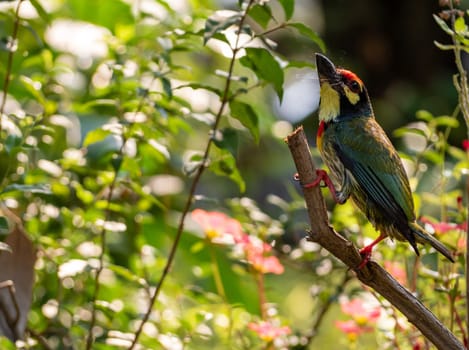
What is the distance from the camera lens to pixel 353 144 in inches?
73.5

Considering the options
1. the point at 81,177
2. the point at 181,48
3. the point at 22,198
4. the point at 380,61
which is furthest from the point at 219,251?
the point at 380,61

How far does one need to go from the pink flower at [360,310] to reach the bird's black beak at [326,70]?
0.52m

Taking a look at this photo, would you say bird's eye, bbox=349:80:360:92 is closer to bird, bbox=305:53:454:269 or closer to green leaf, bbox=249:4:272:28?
bird, bbox=305:53:454:269

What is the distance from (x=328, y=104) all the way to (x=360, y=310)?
0.48 meters

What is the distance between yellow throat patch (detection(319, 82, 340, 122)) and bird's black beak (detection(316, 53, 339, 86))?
1.2 inches

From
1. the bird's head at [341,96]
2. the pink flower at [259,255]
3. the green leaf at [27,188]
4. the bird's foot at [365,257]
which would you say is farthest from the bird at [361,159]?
the green leaf at [27,188]

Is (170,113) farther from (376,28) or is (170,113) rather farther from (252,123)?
(376,28)

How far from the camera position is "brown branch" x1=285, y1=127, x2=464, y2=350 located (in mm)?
1492

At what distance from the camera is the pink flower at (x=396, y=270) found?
209 centimetres

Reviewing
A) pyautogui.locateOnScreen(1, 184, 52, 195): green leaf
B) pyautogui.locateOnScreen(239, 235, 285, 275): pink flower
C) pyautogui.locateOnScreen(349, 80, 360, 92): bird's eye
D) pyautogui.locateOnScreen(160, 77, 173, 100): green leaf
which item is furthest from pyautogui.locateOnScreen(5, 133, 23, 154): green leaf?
pyautogui.locateOnScreen(349, 80, 360, 92): bird's eye

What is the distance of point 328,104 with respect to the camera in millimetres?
1947

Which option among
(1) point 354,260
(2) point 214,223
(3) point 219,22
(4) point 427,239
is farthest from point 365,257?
(2) point 214,223

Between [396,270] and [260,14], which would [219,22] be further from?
[396,270]

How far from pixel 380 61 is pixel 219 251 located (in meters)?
2.83
